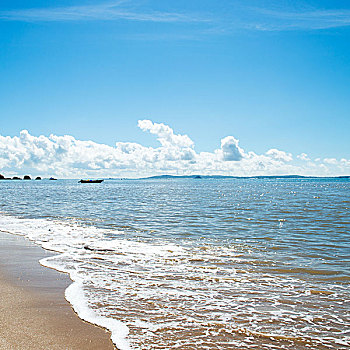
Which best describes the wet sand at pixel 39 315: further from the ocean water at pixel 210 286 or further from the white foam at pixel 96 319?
the ocean water at pixel 210 286

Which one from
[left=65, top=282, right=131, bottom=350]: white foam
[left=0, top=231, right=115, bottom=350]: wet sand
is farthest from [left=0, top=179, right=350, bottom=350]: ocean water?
[left=0, top=231, right=115, bottom=350]: wet sand

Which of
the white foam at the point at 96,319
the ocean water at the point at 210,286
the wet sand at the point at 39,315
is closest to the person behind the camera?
the wet sand at the point at 39,315

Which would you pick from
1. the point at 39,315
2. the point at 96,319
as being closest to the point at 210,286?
the point at 96,319

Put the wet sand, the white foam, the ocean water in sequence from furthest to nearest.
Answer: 1. the ocean water
2. the white foam
3. the wet sand

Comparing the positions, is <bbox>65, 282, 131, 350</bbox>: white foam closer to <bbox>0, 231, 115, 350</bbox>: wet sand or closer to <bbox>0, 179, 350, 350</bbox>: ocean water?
<bbox>0, 179, 350, 350</bbox>: ocean water

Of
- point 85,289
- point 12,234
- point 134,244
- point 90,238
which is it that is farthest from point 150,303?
point 12,234

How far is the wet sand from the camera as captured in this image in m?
5.50

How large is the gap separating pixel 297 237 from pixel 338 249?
3110mm

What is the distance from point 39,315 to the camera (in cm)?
661

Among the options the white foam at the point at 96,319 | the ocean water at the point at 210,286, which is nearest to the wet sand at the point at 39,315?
the white foam at the point at 96,319

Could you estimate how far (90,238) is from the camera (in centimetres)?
1627

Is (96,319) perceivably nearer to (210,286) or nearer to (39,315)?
(39,315)

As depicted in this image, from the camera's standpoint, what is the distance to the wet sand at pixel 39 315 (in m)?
5.50

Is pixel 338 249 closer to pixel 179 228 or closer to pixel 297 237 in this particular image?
pixel 297 237
